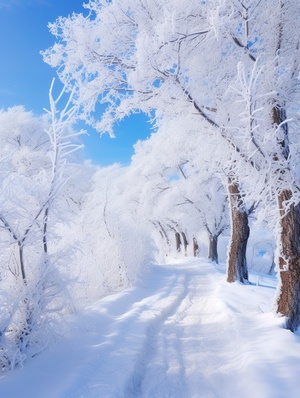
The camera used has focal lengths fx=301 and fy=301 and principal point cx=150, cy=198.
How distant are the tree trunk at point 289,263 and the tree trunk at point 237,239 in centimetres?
419

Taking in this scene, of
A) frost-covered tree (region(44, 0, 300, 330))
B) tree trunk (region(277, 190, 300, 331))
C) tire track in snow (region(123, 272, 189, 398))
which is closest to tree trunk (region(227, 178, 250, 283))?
tire track in snow (region(123, 272, 189, 398))

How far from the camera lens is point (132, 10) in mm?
5465

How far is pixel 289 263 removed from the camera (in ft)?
15.5

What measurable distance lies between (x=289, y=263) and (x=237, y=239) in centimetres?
450

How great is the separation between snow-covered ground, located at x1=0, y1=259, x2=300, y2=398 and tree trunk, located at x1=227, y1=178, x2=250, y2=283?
2879mm

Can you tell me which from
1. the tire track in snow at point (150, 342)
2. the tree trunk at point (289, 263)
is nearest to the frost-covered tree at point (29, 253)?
the tire track in snow at point (150, 342)

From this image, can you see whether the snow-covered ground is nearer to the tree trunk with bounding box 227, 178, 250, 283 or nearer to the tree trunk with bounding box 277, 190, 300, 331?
the tree trunk with bounding box 277, 190, 300, 331

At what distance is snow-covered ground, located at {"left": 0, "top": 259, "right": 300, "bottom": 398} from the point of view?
313 cm

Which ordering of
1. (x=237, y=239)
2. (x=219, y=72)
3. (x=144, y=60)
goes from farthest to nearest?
1. (x=237, y=239)
2. (x=219, y=72)
3. (x=144, y=60)

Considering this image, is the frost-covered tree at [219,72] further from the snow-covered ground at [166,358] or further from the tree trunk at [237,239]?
the tree trunk at [237,239]

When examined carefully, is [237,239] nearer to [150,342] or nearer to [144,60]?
[150,342]

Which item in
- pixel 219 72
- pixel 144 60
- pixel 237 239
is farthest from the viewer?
pixel 237 239

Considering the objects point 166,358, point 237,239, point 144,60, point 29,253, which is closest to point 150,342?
point 166,358

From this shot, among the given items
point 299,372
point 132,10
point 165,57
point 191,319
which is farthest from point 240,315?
point 132,10
